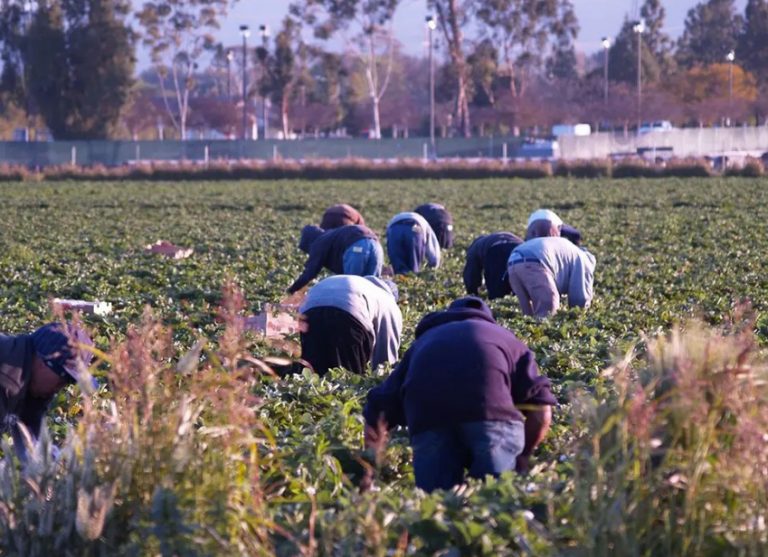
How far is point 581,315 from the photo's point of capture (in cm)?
1214

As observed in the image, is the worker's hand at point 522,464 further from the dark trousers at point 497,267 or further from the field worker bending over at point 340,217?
the dark trousers at point 497,267

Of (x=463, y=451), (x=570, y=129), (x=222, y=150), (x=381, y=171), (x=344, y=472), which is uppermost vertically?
(x=570, y=129)

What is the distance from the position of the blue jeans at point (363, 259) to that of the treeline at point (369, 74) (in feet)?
211

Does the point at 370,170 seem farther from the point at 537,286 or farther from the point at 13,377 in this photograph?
the point at 13,377

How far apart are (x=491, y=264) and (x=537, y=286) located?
62.1 inches

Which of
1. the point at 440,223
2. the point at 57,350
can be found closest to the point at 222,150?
the point at 440,223

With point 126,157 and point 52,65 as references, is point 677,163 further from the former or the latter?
point 52,65

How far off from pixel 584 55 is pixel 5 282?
470 feet

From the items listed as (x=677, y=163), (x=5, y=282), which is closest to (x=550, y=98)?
(x=677, y=163)

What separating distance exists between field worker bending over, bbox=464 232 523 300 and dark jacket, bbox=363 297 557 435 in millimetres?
7517

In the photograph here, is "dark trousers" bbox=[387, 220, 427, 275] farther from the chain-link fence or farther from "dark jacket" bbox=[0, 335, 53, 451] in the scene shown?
the chain-link fence

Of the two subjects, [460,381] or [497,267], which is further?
[497,267]

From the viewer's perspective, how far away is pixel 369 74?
91.8 metres

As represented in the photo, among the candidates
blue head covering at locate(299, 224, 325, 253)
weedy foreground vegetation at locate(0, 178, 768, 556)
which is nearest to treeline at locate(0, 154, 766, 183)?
blue head covering at locate(299, 224, 325, 253)
